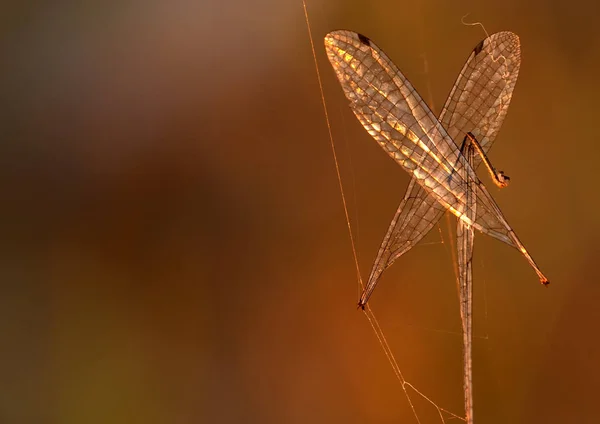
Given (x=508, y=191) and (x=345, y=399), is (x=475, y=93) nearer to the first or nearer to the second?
(x=508, y=191)

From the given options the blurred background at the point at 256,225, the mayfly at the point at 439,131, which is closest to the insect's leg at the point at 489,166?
the mayfly at the point at 439,131

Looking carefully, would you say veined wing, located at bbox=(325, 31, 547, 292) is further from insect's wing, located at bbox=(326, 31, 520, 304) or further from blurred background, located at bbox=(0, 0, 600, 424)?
blurred background, located at bbox=(0, 0, 600, 424)

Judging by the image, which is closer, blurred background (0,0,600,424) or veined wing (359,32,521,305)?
veined wing (359,32,521,305)

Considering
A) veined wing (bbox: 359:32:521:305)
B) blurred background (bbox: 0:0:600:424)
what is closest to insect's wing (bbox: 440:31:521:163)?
veined wing (bbox: 359:32:521:305)

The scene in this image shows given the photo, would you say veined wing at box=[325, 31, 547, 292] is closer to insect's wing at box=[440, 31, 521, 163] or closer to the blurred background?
insect's wing at box=[440, 31, 521, 163]

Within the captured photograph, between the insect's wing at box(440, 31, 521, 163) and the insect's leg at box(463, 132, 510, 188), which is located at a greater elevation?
the insect's wing at box(440, 31, 521, 163)

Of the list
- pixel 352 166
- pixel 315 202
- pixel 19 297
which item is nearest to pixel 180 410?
pixel 19 297

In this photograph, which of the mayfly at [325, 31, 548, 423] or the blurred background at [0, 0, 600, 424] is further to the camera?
the blurred background at [0, 0, 600, 424]
